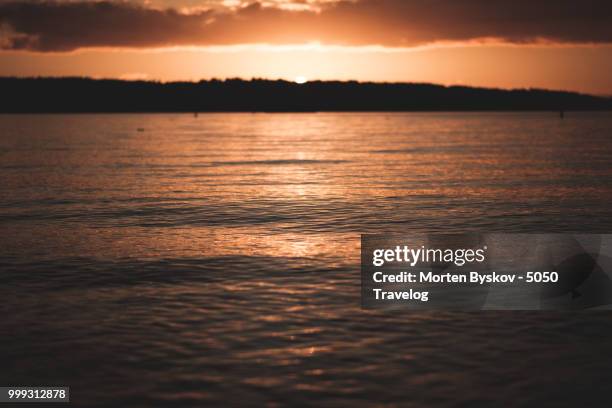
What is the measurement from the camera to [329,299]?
23.1 metres

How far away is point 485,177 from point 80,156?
191 ft

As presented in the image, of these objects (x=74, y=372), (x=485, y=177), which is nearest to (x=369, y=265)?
(x=74, y=372)

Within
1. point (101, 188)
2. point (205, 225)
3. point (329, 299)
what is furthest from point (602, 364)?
point (101, 188)

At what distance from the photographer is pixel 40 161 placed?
9000 cm

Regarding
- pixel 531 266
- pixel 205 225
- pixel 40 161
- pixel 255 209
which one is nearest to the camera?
pixel 531 266

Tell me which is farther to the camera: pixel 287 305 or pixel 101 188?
pixel 101 188

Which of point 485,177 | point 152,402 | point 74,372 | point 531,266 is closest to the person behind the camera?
point 152,402

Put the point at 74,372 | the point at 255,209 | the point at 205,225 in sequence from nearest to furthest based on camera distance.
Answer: the point at 74,372 < the point at 205,225 < the point at 255,209

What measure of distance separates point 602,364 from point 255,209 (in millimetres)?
30535

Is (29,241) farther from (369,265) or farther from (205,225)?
(369,265)

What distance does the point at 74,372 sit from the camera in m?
16.6

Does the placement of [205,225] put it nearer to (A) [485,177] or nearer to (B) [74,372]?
(B) [74,372]

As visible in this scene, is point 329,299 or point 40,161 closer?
point 329,299

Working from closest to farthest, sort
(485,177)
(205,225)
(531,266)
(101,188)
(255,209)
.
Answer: (531,266) < (205,225) < (255,209) < (101,188) < (485,177)
